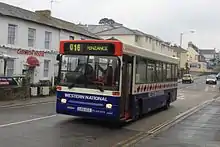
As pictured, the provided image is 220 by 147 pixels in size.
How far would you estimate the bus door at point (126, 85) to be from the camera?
1403 cm

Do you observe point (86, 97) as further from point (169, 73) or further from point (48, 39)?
point (48, 39)

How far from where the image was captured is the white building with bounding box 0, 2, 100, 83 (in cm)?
3086

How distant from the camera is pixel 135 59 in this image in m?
15.2

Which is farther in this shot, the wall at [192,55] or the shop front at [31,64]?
the wall at [192,55]

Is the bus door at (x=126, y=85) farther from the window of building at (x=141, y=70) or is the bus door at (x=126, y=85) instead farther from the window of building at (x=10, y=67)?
the window of building at (x=10, y=67)

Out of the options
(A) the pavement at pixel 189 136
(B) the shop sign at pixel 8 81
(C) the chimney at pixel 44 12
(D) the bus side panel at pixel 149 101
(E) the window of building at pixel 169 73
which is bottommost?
(A) the pavement at pixel 189 136

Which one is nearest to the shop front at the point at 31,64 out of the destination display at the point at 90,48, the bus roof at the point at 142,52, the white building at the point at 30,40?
the white building at the point at 30,40

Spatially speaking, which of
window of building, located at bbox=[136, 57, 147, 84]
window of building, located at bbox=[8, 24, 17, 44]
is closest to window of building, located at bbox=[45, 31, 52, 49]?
window of building, located at bbox=[8, 24, 17, 44]

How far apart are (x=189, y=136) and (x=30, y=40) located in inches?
912

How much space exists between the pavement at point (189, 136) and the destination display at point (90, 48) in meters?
3.23

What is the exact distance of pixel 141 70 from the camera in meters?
16.1

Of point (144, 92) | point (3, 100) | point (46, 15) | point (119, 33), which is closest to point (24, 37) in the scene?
point (46, 15)

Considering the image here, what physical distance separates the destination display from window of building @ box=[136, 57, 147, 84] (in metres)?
2.15

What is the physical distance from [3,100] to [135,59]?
10958 mm
